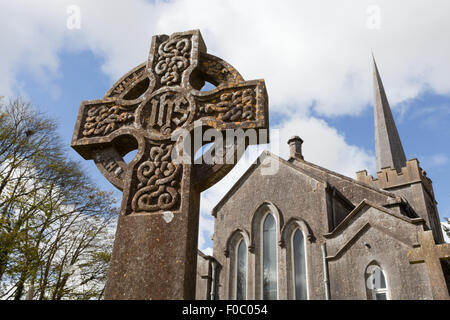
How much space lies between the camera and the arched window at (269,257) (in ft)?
52.6

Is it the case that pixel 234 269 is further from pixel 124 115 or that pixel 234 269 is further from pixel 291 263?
pixel 124 115

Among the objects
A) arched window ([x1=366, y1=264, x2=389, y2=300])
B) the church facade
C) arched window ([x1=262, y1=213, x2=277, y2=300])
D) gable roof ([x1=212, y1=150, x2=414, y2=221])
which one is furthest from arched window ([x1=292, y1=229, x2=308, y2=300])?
arched window ([x1=366, y1=264, x2=389, y2=300])

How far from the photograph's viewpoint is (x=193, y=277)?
3246 millimetres

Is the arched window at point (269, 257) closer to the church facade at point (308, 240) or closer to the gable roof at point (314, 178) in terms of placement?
the church facade at point (308, 240)

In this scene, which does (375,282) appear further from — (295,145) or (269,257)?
(295,145)

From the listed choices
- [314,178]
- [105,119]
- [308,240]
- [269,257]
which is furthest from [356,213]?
[105,119]

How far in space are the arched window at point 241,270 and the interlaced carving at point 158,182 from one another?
13.8 m

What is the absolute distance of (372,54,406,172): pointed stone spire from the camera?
116ft

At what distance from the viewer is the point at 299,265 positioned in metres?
15.8

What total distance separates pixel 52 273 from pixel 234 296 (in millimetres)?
8414

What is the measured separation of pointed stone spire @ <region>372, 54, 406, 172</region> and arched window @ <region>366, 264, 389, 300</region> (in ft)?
78.8

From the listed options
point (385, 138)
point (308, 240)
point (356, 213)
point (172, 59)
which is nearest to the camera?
point (172, 59)

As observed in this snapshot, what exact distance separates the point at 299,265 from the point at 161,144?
13.4 m

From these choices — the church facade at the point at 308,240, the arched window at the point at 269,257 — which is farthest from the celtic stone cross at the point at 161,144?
the arched window at the point at 269,257
